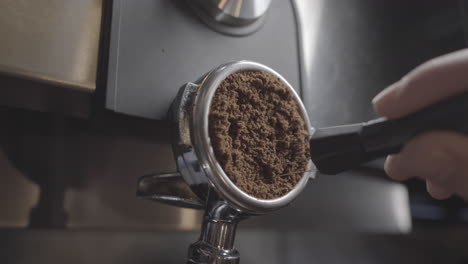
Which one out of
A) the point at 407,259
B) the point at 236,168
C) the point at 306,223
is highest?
the point at 236,168

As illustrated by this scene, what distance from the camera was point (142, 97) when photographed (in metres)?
0.32

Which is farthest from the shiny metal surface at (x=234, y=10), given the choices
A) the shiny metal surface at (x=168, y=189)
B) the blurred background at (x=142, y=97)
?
the shiny metal surface at (x=168, y=189)

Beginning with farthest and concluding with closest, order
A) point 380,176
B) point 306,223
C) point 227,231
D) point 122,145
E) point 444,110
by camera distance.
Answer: point 380,176 < point 306,223 < point 122,145 < point 227,231 < point 444,110

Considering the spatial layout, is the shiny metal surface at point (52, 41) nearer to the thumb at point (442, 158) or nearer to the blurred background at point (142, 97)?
the blurred background at point (142, 97)

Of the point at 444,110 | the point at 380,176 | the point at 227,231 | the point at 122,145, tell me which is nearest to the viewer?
the point at 444,110

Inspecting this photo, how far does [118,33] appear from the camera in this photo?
0.32 meters

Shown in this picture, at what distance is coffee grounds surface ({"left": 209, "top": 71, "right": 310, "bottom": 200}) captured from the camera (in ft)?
0.96

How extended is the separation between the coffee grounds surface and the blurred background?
0.18 ft

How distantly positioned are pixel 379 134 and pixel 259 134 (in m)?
0.11

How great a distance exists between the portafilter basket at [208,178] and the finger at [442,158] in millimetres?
117

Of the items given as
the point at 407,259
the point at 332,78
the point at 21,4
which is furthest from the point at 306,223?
the point at 21,4

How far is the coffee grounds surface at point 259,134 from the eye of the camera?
29 cm

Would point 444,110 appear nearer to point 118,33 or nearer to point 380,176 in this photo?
point 118,33

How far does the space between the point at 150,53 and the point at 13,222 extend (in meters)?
0.20
